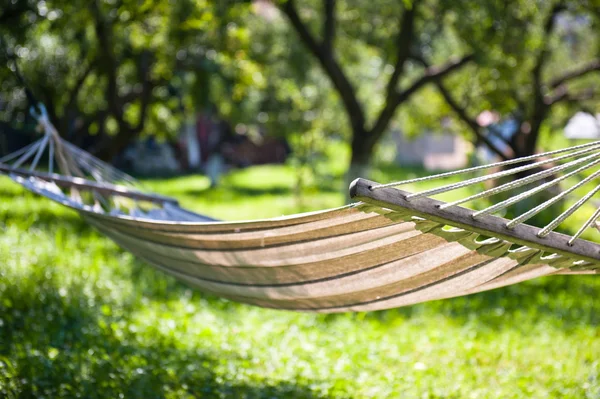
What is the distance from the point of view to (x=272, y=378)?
3.30 metres

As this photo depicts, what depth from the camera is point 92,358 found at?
3.11 meters

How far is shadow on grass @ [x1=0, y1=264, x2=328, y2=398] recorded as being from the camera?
2.85m

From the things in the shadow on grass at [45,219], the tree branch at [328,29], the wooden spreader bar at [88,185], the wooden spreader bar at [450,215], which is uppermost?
the tree branch at [328,29]

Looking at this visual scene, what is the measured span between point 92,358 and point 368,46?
6145 millimetres

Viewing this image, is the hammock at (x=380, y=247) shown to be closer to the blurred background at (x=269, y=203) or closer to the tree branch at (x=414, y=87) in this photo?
the blurred background at (x=269, y=203)

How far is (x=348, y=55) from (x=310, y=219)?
791cm

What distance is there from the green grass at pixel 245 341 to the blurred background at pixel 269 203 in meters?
0.01

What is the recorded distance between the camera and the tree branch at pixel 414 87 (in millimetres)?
7082

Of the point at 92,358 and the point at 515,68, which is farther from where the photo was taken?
the point at 515,68

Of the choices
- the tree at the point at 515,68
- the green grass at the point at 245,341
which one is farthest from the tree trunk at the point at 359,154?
the green grass at the point at 245,341

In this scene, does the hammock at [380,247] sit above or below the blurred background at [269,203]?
below

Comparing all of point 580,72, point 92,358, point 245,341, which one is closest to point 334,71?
point 580,72

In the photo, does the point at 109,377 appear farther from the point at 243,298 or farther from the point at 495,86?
the point at 495,86

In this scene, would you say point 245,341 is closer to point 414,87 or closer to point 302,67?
point 414,87
